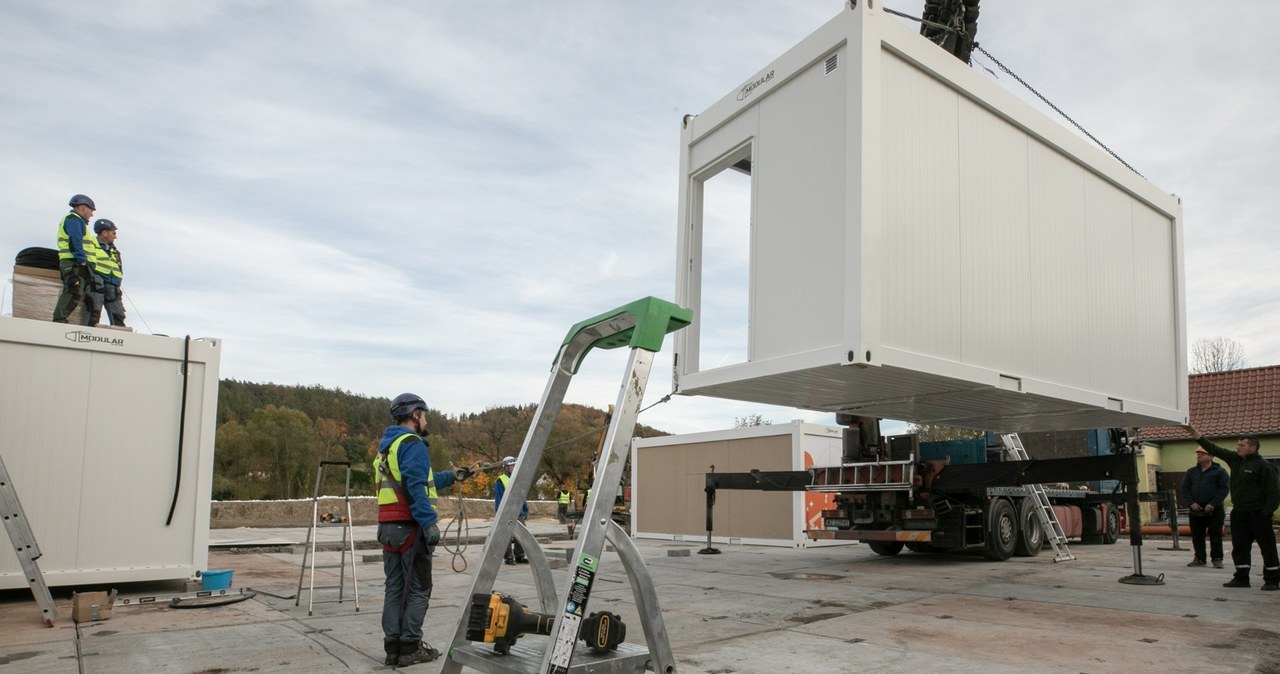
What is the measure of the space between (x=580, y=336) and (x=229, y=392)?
5186 centimetres

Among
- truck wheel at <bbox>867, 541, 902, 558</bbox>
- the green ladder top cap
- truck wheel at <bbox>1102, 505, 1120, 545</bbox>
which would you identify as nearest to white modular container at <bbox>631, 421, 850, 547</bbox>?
truck wheel at <bbox>867, 541, 902, 558</bbox>

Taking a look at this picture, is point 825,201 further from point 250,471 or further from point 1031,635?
point 250,471

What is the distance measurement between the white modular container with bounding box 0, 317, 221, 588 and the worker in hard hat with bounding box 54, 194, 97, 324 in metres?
0.75

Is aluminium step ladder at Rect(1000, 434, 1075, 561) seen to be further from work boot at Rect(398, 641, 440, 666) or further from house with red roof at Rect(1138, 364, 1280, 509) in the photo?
house with red roof at Rect(1138, 364, 1280, 509)

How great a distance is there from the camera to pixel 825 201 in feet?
18.5

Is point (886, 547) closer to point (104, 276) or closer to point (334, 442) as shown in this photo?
point (104, 276)

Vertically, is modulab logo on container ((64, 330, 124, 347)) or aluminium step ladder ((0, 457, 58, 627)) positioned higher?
modulab logo on container ((64, 330, 124, 347))

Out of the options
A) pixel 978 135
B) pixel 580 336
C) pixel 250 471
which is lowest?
pixel 250 471

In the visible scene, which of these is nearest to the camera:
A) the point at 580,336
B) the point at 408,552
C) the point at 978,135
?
the point at 580,336

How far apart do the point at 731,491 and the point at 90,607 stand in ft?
40.2

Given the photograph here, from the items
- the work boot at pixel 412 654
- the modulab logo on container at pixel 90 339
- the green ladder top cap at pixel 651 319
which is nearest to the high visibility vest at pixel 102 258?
the modulab logo on container at pixel 90 339

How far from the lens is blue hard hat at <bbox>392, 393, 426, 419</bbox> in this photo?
534 cm

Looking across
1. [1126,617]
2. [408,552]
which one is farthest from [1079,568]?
[408,552]

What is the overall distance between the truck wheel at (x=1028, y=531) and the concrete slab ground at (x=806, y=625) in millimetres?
2037
